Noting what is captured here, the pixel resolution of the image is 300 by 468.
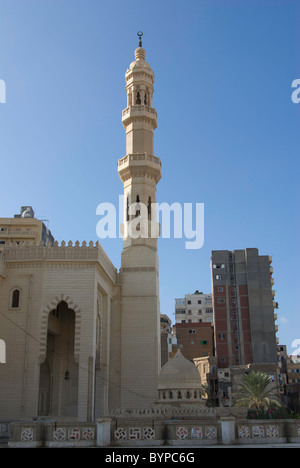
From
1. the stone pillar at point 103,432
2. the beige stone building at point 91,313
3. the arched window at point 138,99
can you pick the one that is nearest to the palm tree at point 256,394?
the beige stone building at point 91,313

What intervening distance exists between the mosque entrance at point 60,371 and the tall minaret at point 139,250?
3163mm

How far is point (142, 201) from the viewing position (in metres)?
34.1

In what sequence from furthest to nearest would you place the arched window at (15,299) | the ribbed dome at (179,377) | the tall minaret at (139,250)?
1. the tall minaret at (139,250)
2. the arched window at (15,299)
3. the ribbed dome at (179,377)

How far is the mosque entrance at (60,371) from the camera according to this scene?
29.0 m

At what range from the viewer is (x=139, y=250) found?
3344 cm

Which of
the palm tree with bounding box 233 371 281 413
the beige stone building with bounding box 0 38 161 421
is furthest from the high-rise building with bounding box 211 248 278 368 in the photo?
the beige stone building with bounding box 0 38 161 421

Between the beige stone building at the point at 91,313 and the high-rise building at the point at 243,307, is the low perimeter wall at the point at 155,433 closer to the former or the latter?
the beige stone building at the point at 91,313

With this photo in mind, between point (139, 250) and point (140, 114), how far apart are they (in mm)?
10151

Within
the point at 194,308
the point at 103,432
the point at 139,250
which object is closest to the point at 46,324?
the point at 139,250

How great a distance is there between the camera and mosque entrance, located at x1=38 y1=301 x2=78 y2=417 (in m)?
29.0

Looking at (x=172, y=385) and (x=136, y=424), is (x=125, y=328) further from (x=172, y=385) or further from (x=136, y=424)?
(x=136, y=424)

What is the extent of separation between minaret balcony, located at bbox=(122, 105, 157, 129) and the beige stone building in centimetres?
9

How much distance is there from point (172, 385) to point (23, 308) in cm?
858
